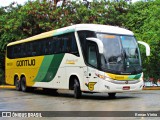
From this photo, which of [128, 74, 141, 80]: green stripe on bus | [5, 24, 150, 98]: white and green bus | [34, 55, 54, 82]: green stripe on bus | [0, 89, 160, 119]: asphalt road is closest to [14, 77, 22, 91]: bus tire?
[34, 55, 54, 82]: green stripe on bus

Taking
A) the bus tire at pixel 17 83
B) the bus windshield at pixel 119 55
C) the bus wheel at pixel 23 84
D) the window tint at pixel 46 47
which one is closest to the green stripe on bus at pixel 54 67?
the window tint at pixel 46 47

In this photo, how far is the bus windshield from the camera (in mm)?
16156

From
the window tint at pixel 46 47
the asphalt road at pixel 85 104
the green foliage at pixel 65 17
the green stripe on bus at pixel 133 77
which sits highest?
the green foliage at pixel 65 17

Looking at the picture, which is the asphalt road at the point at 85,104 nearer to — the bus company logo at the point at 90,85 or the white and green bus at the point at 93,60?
the bus company logo at the point at 90,85

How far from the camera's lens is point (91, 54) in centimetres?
1670

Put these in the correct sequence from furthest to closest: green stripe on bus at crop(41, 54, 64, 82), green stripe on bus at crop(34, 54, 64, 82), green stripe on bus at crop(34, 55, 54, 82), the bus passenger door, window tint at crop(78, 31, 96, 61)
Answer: green stripe on bus at crop(34, 55, 54, 82) → green stripe on bus at crop(34, 54, 64, 82) → green stripe on bus at crop(41, 54, 64, 82) → window tint at crop(78, 31, 96, 61) → the bus passenger door

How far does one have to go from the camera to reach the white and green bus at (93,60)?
16156mm

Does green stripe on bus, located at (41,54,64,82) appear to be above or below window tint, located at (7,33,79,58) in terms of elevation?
below

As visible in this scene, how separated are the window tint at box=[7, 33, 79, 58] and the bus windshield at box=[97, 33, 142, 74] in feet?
5.52

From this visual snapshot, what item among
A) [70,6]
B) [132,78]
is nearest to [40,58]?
[132,78]

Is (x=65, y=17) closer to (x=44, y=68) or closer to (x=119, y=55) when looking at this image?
(x=44, y=68)

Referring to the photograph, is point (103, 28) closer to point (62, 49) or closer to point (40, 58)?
point (62, 49)

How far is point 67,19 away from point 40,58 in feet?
35.6

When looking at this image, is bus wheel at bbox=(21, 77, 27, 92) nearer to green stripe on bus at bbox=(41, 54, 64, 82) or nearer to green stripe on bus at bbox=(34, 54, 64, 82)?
green stripe on bus at bbox=(34, 54, 64, 82)
